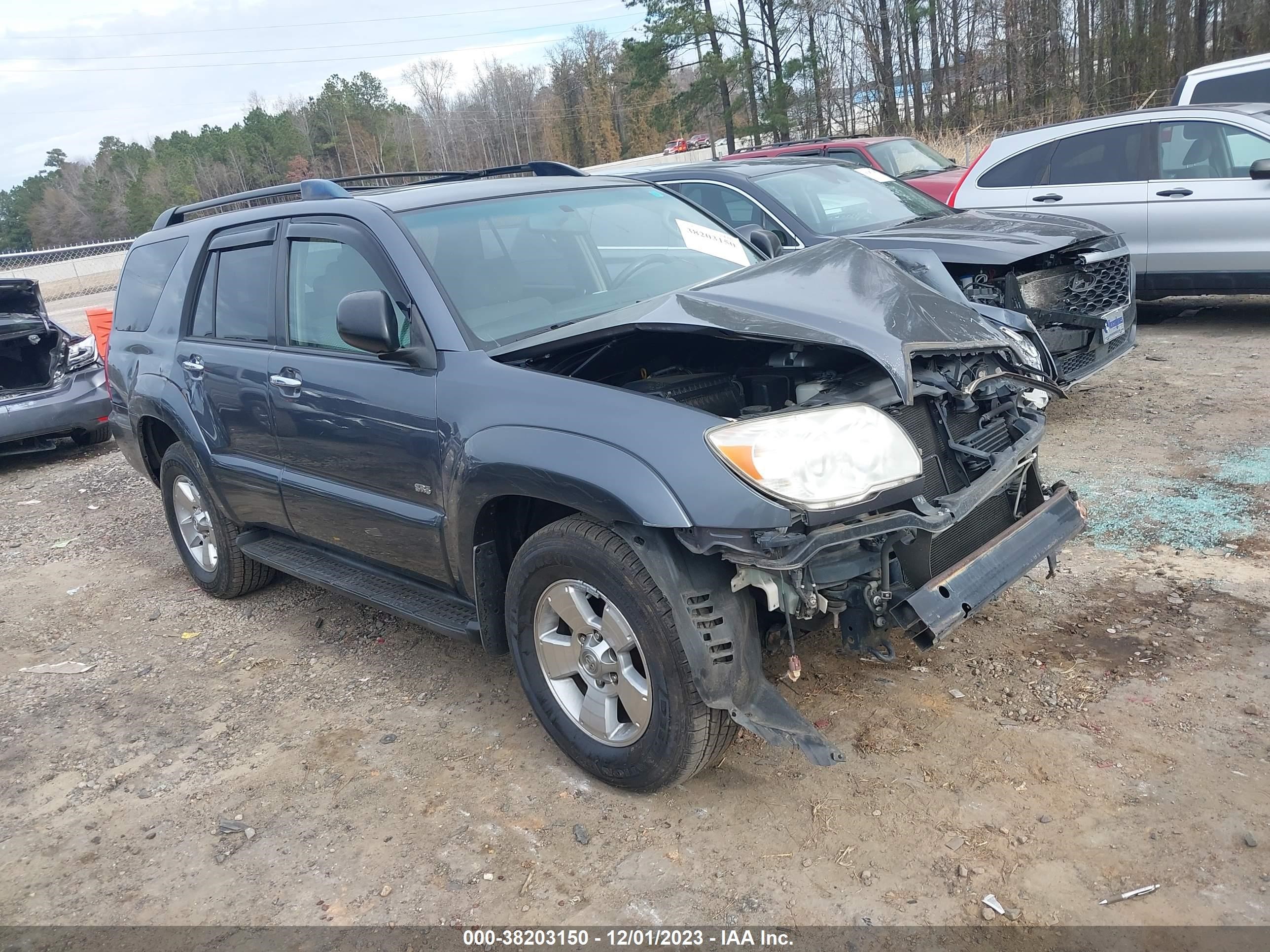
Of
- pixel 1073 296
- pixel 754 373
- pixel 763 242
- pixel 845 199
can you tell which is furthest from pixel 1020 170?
pixel 754 373

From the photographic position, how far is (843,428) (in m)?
2.65

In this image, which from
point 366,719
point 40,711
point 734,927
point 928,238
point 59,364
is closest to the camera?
point 734,927

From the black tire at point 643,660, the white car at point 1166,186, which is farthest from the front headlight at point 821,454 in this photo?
the white car at point 1166,186

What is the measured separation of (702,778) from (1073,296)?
4.68 m

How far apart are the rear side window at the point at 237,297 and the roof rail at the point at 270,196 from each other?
0.94ft

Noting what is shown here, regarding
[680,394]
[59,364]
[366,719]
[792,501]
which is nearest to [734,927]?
[792,501]

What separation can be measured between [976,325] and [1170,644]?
1381mm

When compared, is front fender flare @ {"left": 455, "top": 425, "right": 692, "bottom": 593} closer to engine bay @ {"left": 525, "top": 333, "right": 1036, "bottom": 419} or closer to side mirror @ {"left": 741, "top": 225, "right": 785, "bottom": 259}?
engine bay @ {"left": 525, "top": 333, "right": 1036, "bottom": 419}

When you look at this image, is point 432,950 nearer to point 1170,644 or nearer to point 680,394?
point 680,394

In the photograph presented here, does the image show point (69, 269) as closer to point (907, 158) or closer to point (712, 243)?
point (907, 158)

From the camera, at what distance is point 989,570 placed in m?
2.90

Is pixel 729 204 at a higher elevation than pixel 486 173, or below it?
below

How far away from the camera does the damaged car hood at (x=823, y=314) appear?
2773 mm

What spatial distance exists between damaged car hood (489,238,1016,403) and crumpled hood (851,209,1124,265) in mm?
2526
